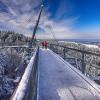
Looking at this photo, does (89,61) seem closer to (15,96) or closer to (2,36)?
(15,96)

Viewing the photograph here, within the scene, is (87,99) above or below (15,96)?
below

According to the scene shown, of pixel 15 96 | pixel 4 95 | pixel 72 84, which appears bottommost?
pixel 4 95

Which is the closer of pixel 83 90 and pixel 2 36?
pixel 83 90

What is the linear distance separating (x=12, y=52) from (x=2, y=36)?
6013 centimetres

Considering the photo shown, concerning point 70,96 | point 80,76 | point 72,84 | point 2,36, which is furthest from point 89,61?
point 2,36

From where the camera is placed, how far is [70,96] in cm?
495

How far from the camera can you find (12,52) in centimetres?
4391

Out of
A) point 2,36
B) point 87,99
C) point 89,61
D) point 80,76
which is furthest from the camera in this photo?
point 2,36

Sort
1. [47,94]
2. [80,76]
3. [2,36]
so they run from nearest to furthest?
[47,94]
[80,76]
[2,36]

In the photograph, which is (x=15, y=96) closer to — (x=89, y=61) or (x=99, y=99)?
(x=99, y=99)

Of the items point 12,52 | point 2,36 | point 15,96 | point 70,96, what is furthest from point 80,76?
point 2,36

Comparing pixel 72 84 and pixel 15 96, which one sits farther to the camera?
pixel 72 84

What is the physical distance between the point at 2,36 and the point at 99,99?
100 meters

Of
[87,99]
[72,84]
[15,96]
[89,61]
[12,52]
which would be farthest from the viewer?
[12,52]
